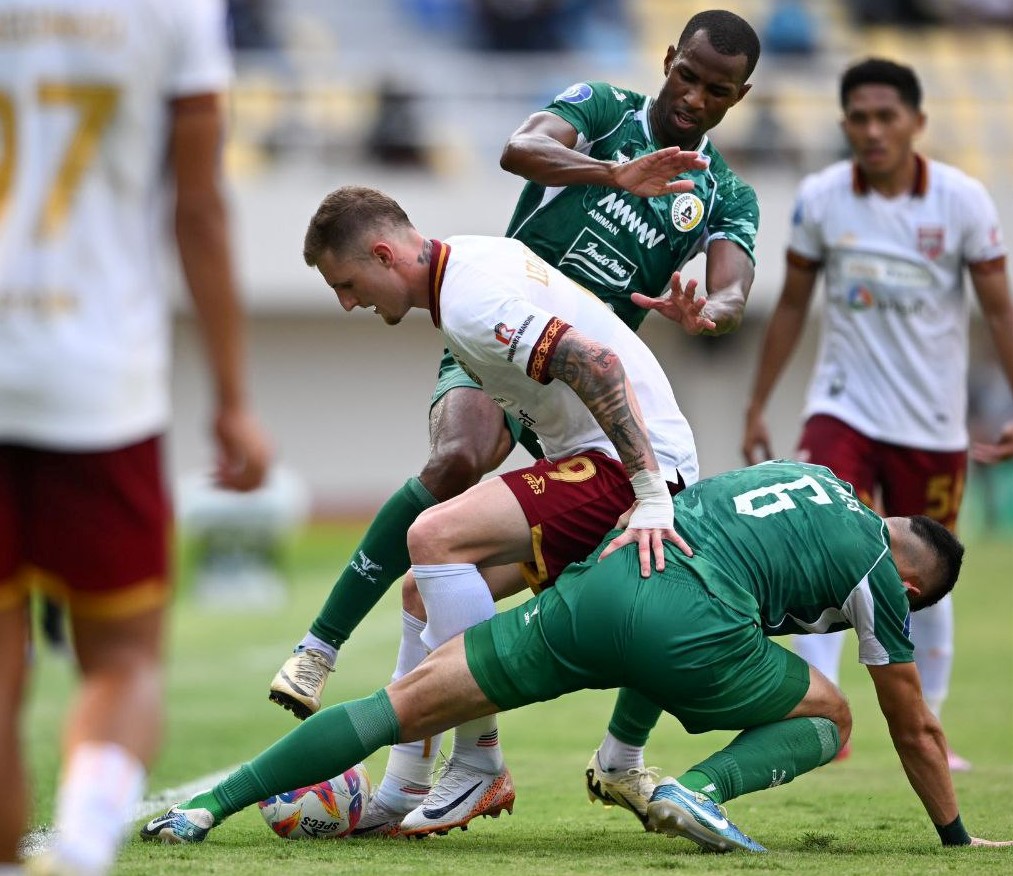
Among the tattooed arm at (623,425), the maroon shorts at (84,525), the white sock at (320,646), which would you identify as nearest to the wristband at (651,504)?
the tattooed arm at (623,425)

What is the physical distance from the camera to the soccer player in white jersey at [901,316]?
713 cm

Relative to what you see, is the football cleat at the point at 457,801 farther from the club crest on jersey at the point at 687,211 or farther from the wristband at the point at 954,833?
the club crest on jersey at the point at 687,211

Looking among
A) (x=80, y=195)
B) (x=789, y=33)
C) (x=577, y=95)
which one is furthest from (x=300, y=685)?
(x=789, y=33)

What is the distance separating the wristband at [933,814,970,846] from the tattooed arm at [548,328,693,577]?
1.16 meters

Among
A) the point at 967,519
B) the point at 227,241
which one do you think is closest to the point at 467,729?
the point at 227,241

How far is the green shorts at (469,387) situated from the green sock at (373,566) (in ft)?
1.20

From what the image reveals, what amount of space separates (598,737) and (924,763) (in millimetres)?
3365

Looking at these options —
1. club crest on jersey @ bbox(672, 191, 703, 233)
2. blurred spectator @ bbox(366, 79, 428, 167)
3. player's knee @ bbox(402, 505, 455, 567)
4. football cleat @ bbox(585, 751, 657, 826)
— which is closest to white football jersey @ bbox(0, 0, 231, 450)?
player's knee @ bbox(402, 505, 455, 567)

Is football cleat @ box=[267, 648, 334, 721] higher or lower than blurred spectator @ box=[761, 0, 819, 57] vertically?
lower

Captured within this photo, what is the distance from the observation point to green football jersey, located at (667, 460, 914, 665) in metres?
4.83

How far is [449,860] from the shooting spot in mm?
4613

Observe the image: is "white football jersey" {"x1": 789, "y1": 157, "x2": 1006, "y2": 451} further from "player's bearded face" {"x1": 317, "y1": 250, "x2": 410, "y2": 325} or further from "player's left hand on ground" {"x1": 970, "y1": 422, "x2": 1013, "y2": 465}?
"player's bearded face" {"x1": 317, "y1": 250, "x2": 410, "y2": 325}

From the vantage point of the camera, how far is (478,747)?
532cm

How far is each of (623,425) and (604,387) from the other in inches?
4.9
